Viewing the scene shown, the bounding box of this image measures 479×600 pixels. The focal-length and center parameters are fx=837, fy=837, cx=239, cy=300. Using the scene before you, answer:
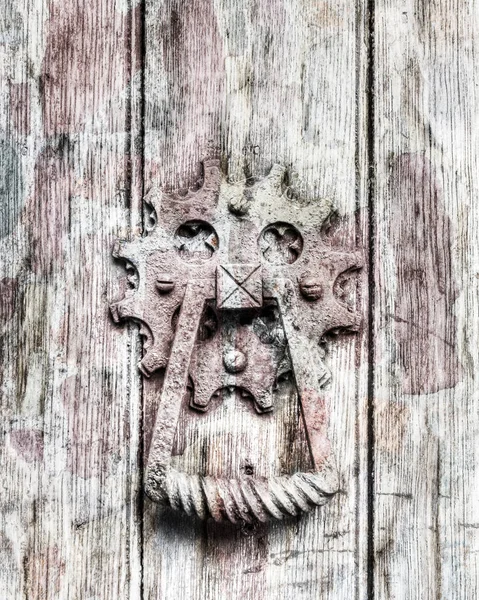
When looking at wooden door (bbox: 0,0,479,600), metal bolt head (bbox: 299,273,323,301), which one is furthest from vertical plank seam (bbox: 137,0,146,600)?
metal bolt head (bbox: 299,273,323,301)

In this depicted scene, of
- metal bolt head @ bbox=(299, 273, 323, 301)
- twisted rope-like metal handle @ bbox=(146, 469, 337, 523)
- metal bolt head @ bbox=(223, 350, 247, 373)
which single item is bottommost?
twisted rope-like metal handle @ bbox=(146, 469, 337, 523)

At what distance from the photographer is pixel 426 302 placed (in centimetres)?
89

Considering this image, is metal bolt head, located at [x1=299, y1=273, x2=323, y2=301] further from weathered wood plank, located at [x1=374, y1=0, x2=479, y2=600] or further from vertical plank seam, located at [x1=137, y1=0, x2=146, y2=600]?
vertical plank seam, located at [x1=137, y1=0, x2=146, y2=600]

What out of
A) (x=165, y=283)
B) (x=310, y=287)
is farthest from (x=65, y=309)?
(x=310, y=287)

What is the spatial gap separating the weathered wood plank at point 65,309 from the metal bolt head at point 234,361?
103 millimetres

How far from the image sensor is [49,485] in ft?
2.91

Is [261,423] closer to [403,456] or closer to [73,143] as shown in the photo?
[403,456]

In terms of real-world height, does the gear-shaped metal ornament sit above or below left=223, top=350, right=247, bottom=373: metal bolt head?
above

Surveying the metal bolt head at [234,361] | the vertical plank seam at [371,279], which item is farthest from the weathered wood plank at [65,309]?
the vertical plank seam at [371,279]

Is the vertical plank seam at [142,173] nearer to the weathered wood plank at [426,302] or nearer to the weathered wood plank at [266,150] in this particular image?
the weathered wood plank at [266,150]

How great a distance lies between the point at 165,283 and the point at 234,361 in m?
0.11

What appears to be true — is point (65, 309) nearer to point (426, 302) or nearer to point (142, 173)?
point (142, 173)

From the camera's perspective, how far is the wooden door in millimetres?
884

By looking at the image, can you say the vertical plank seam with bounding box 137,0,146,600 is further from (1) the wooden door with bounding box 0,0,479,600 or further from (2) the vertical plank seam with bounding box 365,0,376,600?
(2) the vertical plank seam with bounding box 365,0,376,600
